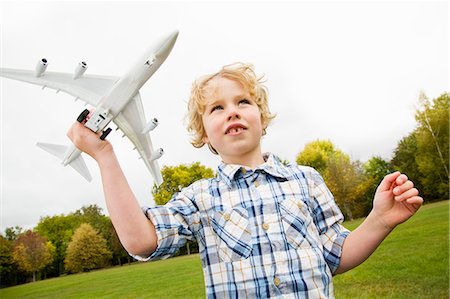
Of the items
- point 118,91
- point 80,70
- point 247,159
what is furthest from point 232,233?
point 80,70

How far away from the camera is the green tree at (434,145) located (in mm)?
26266

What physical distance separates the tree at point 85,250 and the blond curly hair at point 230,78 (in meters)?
27.9

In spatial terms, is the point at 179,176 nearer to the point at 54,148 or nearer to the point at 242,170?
the point at 54,148

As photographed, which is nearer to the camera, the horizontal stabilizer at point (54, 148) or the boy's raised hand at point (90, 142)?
the boy's raised hand at point (90, 142)

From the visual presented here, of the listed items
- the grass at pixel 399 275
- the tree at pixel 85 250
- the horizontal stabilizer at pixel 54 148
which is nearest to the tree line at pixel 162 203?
the tree at pixel 85 250

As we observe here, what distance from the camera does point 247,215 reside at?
185 cm

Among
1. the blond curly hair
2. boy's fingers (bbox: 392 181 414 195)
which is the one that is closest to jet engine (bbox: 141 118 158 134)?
the blond curly hair

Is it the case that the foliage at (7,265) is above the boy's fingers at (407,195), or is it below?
above

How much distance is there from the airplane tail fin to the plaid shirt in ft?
13.4

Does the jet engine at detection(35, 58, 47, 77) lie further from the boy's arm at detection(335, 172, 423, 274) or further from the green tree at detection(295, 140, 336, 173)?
the green tree at detection(295, 140, 336, 173)

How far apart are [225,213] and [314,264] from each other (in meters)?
0.45

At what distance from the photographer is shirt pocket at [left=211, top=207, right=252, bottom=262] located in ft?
5.85

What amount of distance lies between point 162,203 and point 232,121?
25.5 m

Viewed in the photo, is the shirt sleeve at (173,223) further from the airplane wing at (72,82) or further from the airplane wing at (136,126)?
the airplane wing at (72,82)
